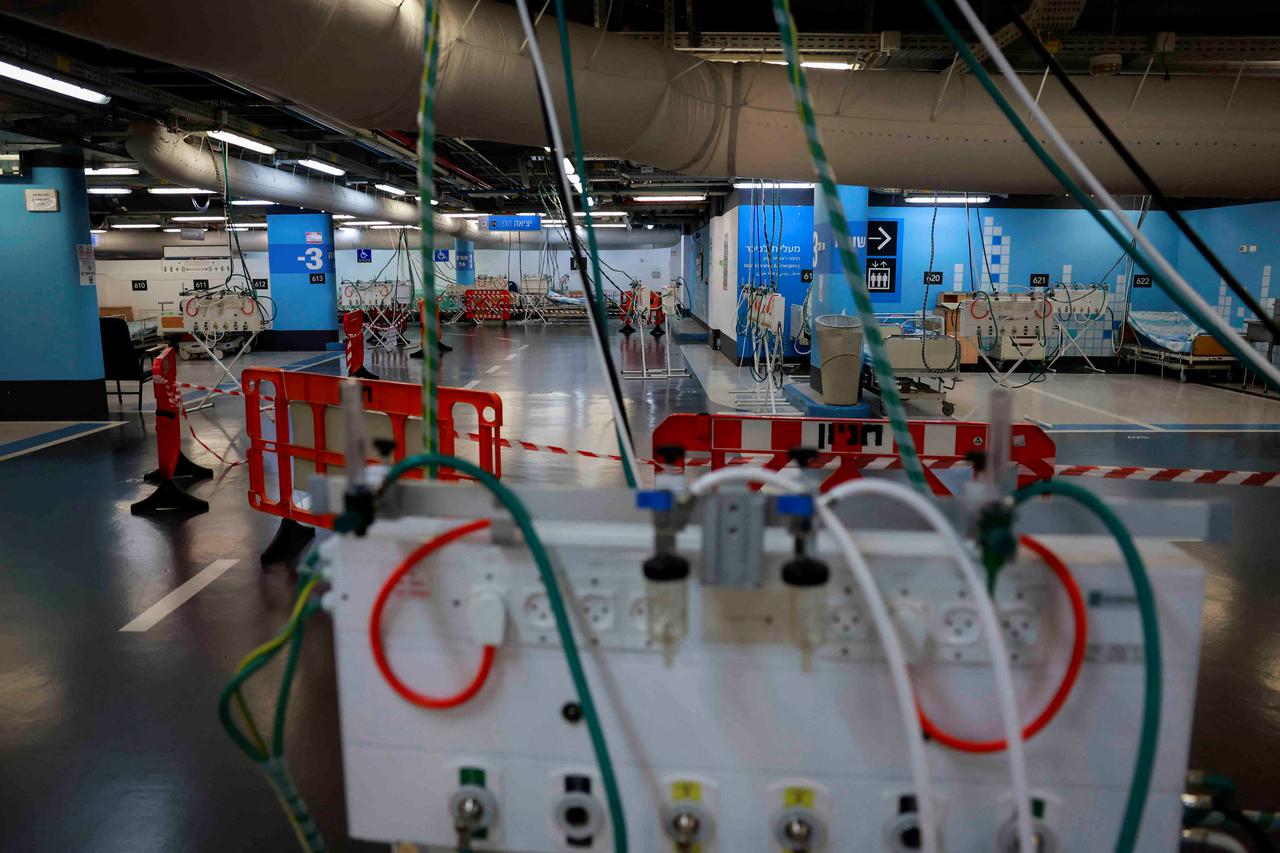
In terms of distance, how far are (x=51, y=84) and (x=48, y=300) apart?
3.39 metres

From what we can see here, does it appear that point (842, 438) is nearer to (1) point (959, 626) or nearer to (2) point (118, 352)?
(1) point (959, 626)

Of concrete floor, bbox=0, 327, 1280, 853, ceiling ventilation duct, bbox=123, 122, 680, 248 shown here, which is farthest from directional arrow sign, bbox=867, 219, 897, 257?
ceiling ventilation duct, bbox=123, 122, 680, 248

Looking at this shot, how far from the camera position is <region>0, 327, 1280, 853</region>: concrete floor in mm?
2568

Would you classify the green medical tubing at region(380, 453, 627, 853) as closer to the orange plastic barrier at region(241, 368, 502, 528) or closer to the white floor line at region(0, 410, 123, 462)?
the orange plastic barrier at region(241, 368, 502, 528)

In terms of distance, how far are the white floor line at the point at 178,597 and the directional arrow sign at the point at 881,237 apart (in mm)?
9935

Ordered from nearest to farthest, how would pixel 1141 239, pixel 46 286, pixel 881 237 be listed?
pixel 1141 239
pixel 46 286
pixel 881 237

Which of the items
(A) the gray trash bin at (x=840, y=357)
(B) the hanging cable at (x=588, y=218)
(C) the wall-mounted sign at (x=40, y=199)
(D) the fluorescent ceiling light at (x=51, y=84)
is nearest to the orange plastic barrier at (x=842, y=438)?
(B) the hanging cable at (x=588, y=218)

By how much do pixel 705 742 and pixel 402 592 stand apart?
0.50m

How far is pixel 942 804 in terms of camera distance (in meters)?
1.26

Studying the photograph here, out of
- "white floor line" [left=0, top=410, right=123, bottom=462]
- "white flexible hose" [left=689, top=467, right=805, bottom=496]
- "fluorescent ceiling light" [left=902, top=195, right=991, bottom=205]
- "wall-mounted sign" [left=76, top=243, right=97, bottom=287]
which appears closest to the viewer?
"white flexible hose" [left=689, top=467, right=805, bottom=496]

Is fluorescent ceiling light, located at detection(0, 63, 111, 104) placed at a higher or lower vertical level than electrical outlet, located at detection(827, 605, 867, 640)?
higher

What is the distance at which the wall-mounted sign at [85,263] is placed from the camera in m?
8.89

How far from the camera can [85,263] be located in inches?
353

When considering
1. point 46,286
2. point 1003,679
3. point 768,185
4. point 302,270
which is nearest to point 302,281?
point 302,270
